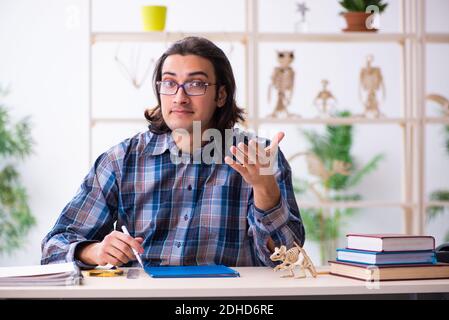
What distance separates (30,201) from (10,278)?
12.5ft

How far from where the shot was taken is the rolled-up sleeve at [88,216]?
2244mm

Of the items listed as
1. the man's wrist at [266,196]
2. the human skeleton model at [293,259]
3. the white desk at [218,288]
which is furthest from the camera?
the man's wrist at [266,196]

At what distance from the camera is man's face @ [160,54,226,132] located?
2.40m

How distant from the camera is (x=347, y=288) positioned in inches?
70.6

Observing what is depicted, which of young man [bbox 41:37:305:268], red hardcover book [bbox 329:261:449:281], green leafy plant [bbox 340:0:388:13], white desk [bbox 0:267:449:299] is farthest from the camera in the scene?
green leafy plant [bbox 340:0:388:13]

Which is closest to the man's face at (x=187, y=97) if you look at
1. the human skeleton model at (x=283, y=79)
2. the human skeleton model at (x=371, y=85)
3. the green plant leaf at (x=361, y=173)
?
the human skeleton model at (x=283, y=79)

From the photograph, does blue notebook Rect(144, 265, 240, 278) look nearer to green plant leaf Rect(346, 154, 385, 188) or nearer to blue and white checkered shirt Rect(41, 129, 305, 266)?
blue and white checkered shirt Rect(41, 129, 305, 266)

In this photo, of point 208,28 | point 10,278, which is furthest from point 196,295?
point 208,28

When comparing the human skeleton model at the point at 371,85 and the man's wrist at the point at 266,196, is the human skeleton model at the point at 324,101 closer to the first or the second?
the human skeleton model at the point at 371,85

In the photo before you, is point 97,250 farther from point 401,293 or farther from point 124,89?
point 124,89

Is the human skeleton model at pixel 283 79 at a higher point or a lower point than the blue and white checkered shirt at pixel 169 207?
higher

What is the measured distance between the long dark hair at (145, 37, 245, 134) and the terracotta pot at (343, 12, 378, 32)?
1.77 metres

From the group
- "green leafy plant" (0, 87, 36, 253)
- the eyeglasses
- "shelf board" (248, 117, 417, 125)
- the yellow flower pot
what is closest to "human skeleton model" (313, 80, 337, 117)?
"shelf board" (248, 117, 417, 125)
